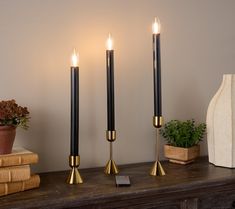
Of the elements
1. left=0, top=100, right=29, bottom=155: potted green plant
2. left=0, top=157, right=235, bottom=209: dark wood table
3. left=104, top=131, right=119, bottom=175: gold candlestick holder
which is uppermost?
left=0, top=100, right=29, bottom=155: potted green plant

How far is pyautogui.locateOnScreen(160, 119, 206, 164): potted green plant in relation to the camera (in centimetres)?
126

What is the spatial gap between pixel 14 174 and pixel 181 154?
610 millimetres

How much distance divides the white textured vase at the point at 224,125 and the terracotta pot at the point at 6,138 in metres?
0.69

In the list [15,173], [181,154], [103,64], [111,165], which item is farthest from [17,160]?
[181,154]

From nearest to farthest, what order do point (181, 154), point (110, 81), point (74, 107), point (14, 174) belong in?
1. point (14, 174)
2. point (74, 107)
3. point (110, 81)
4. point (181, 154)

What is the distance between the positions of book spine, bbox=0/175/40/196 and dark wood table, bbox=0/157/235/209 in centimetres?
2

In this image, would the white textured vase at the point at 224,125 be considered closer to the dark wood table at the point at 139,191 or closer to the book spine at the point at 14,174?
the dark wood table at the point at 139,191

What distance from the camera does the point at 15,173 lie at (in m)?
0.92

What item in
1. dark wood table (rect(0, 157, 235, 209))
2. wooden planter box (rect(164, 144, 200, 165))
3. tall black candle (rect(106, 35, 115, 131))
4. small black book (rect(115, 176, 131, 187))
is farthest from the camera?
wooden planter box (rect(164, 144, 200, 165))

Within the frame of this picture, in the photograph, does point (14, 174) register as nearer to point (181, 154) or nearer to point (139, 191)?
point (139, 191)

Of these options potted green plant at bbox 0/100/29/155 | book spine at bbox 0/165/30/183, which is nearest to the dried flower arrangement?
potted green plant at bbox 0/100/29/155

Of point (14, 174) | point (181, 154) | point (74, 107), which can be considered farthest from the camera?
point (181, 154)

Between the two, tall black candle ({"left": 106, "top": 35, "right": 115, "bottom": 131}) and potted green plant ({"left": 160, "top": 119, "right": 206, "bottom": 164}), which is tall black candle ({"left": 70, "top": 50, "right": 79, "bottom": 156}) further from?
potted green plant ({"left": 160, "top": 119, "right": 206, "bottom": 164})

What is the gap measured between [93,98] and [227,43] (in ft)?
2.18
